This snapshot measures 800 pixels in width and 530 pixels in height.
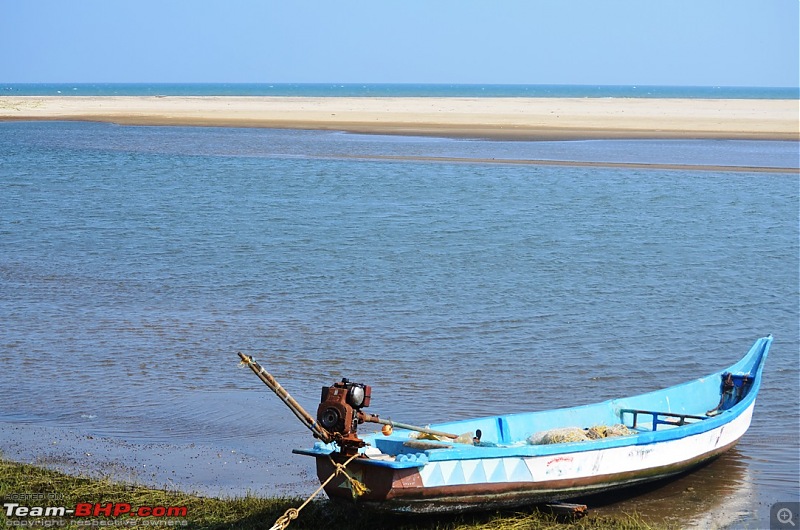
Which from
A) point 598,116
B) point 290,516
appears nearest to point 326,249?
point 290,516

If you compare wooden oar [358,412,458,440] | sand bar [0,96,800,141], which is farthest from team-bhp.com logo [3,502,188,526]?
sand bar [0,96,800,141]

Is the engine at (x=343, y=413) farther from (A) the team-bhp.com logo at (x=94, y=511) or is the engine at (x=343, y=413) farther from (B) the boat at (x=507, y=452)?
(A) the team-bhp.com logo at (x=94, y=511)

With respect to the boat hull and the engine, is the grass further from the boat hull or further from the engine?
the engine

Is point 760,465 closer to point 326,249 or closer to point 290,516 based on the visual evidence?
point 290,516

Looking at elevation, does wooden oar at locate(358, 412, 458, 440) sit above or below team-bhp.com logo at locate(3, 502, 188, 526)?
above

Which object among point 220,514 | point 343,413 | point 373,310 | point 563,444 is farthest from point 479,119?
point 343,413

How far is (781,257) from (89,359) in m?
13.4

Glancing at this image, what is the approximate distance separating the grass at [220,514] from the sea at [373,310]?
46cm

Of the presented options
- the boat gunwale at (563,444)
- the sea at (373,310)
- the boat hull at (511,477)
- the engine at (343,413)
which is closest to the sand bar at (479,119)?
the sea at (373,310)

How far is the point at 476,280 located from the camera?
16.5 m

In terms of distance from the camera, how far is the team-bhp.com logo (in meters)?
7.20

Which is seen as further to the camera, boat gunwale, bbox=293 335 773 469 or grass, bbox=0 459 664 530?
grass, bbox=0 459 664 530

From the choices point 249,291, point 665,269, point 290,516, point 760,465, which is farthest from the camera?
point 665,269

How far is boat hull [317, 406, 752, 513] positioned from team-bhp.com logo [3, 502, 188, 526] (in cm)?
128
